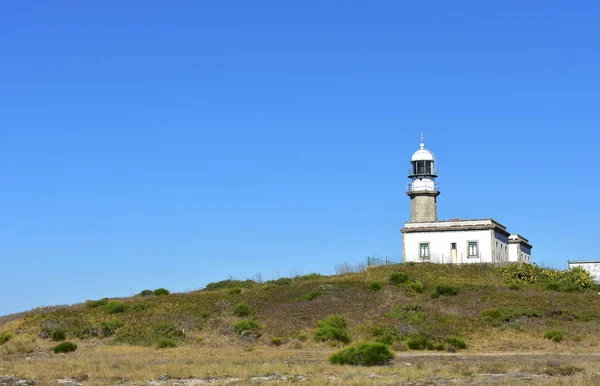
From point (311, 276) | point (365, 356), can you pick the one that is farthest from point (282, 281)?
point (365, 356)

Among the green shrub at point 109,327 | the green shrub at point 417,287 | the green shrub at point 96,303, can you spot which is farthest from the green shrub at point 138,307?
the green shrub at point 417,287

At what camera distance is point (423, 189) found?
253ft

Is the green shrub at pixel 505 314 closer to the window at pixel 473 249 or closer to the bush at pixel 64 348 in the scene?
the window at pixel 473 249

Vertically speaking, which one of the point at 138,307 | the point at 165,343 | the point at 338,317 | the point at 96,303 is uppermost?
the point at 96,303

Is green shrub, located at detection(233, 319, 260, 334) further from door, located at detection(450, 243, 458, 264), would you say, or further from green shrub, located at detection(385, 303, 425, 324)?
door, located at detection(450, 243, 458, 264)

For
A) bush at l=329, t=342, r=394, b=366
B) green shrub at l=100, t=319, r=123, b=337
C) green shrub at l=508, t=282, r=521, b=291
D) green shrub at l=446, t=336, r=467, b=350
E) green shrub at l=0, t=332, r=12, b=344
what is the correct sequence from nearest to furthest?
1. bush at l=329, t=342, r=394, b=366
2. green shrub at l=446, t=336, r=467, b=350
3. green shrub at l=0, t=332, r=12, b=344
4. green shrub at l=100, t=319, r=123, b=337
5. green shrub at l=508, t=282, r=521, b=291

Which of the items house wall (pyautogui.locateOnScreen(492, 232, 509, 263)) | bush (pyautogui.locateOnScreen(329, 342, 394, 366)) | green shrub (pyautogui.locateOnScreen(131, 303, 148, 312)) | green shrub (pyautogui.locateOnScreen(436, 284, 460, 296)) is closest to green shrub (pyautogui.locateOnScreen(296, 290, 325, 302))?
green shrub (pyautogui.locateOnScreen(436, 284, 460, 296))

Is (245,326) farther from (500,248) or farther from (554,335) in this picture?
(500,248)

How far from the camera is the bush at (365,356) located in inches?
1243

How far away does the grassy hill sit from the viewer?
40.7m

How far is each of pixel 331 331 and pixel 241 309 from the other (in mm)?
9281

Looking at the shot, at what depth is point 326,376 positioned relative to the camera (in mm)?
26500

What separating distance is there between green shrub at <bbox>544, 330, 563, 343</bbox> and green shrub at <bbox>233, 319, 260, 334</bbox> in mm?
15407

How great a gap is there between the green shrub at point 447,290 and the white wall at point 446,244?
571 inches
